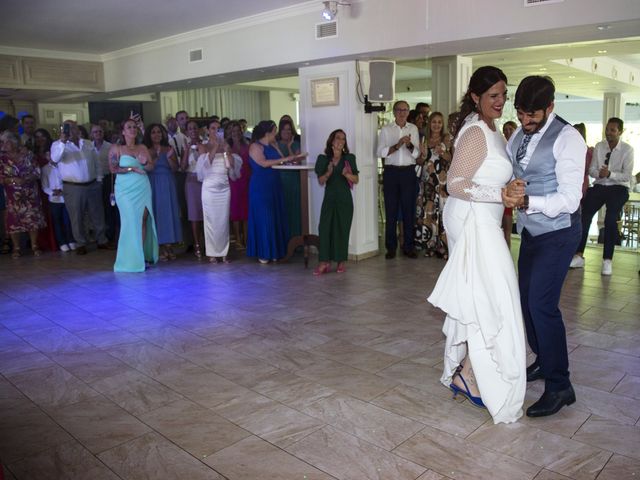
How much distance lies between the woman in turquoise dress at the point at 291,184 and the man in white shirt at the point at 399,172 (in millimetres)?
1084

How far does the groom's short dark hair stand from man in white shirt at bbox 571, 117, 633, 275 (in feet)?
11.5

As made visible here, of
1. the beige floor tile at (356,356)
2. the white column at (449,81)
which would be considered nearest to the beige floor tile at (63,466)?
the beige floor tile at (356,356)

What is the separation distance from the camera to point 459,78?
713 centimetres

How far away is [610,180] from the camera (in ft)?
18.9

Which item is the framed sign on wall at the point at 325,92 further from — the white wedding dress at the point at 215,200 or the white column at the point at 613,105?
the white column at the point at 613,105

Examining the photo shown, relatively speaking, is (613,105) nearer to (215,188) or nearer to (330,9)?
(330,9)

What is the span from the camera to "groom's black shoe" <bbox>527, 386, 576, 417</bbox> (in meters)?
2.85

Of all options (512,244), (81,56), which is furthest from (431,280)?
(81,56)

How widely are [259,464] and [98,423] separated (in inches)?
36.3

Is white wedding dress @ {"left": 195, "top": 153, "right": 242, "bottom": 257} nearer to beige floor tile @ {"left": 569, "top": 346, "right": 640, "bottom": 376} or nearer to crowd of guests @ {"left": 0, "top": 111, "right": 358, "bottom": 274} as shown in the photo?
crowd of guests @ {"left": 0, "top": 111, "right": 358, "bottom": 274}

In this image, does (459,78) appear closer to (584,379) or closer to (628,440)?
(584,379)

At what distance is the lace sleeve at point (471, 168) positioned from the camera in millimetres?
2723

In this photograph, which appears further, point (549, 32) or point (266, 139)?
point (266, 139)

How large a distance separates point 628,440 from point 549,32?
347 centimetres
